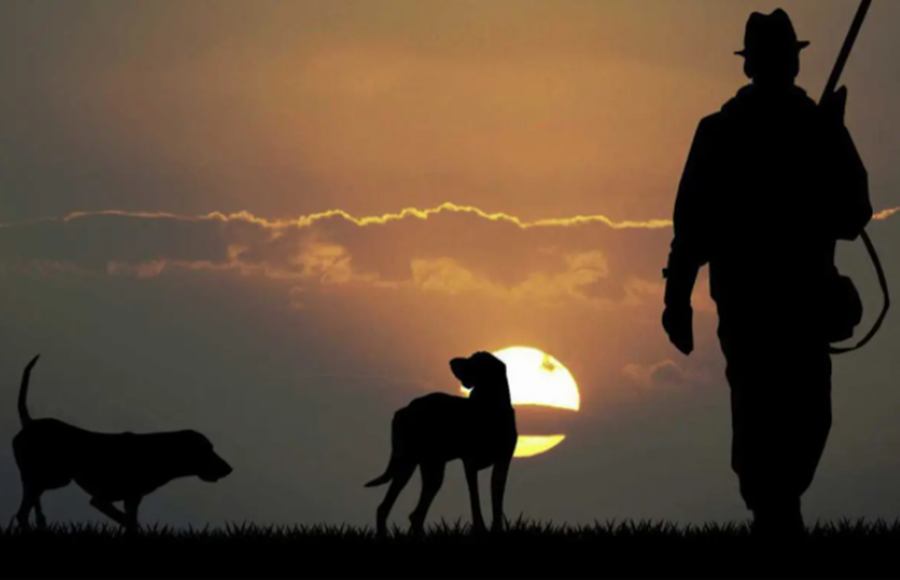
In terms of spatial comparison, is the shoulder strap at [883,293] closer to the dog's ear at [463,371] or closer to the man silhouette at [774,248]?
the man silhouette at [774,248]

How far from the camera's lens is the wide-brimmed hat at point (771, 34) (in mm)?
8547

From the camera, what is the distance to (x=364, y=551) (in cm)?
973

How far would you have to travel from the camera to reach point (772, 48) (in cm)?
860

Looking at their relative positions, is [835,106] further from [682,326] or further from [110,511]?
[110,511]

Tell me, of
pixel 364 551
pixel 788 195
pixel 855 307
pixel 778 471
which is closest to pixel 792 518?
pixel 778 471

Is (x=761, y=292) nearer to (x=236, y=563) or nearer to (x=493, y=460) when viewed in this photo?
(x=236, y=563)

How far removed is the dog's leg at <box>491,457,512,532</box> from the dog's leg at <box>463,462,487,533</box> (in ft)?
0.51

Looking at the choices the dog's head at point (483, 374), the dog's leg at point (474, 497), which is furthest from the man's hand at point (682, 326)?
the dog's head at point (483, 374)

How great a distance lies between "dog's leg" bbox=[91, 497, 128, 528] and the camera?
11.9 metres

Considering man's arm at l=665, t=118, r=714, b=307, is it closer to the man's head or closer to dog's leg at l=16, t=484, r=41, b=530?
the man's head

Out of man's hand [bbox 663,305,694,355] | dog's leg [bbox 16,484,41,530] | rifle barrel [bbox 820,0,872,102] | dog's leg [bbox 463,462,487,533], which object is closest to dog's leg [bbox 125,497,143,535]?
dog's leg [bbox 16,484,41,530]

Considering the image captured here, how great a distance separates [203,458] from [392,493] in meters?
1.70

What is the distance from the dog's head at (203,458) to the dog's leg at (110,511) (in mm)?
860

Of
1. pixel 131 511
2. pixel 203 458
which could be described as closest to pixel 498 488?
pixel 203 458
